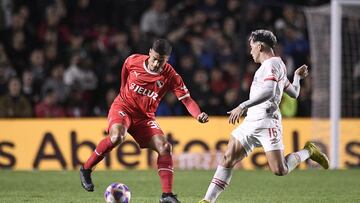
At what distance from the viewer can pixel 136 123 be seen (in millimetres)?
9461

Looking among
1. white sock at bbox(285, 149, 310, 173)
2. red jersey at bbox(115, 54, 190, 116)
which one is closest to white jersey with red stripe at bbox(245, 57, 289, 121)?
white sock at bbox(285, 149, 310, 173)

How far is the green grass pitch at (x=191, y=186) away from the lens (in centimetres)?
995

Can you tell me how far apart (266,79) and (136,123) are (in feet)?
6.13

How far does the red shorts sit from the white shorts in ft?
3.95

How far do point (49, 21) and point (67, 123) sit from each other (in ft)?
9.04

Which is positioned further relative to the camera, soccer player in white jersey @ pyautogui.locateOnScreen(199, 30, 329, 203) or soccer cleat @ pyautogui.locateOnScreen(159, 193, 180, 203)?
soccer cleat @ pyautogui.locateOnScreen(159, 193, 180, 203)

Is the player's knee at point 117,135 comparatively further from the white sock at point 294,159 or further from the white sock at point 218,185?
the white sock at point 294,159

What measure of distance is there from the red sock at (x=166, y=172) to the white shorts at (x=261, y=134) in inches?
33.5

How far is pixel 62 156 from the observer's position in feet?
51.0

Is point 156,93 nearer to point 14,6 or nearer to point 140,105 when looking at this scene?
point 140,105

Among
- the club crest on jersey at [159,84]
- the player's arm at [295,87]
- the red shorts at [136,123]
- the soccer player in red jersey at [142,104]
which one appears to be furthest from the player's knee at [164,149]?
the player's arm at [295,87]

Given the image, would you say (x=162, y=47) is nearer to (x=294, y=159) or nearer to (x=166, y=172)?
(x=166, y=172)

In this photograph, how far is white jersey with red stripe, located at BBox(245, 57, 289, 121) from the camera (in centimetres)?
830

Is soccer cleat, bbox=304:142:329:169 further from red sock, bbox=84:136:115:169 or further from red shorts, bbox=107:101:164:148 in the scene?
red sock, bbox=84:136:115:169
